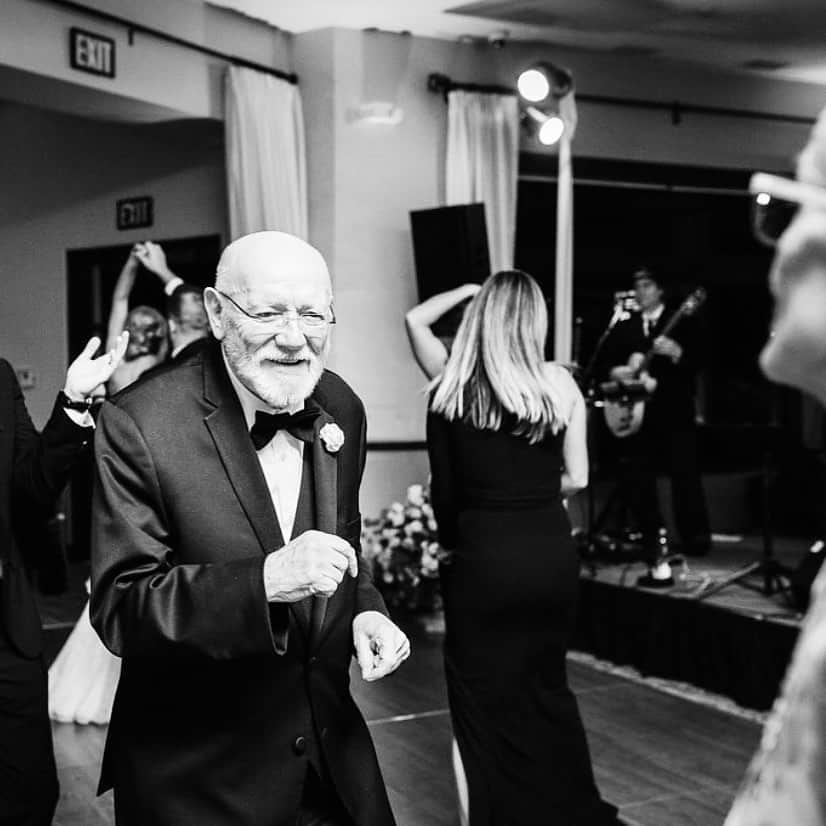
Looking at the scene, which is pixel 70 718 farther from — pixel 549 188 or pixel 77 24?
pixel 549 188

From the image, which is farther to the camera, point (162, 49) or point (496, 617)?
point (162, 49)

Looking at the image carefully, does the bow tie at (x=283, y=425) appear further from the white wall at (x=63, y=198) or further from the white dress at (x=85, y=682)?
the white wall at (x=63, y=198)

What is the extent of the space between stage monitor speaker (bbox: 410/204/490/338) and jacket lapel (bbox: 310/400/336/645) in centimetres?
546

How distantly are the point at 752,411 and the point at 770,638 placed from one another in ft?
15.4

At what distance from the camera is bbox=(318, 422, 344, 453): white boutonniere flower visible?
6.75ft

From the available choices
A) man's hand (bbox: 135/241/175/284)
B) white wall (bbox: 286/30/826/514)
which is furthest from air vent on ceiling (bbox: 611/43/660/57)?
man's hand (bbox: 135/241/175/284)

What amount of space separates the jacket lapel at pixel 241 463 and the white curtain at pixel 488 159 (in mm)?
6248

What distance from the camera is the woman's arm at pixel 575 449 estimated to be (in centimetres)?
391

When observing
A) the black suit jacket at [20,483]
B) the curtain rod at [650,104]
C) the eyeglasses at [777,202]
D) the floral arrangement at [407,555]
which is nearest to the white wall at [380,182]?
the curtain rod at [650,104]

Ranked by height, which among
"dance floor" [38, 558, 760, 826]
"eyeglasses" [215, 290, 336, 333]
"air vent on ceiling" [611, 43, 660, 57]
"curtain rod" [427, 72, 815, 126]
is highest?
"air vent on ceiling" [611, 43, 660, 57]

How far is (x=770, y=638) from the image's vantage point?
18.5 ft

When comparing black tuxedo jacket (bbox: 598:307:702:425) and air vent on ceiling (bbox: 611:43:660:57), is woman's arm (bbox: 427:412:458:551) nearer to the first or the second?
black tuxedo jacket (bbox: 598:307:702:425)

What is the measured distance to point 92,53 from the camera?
6.60m

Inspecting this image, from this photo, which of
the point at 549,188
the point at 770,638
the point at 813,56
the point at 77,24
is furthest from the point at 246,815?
the point at 813,56
